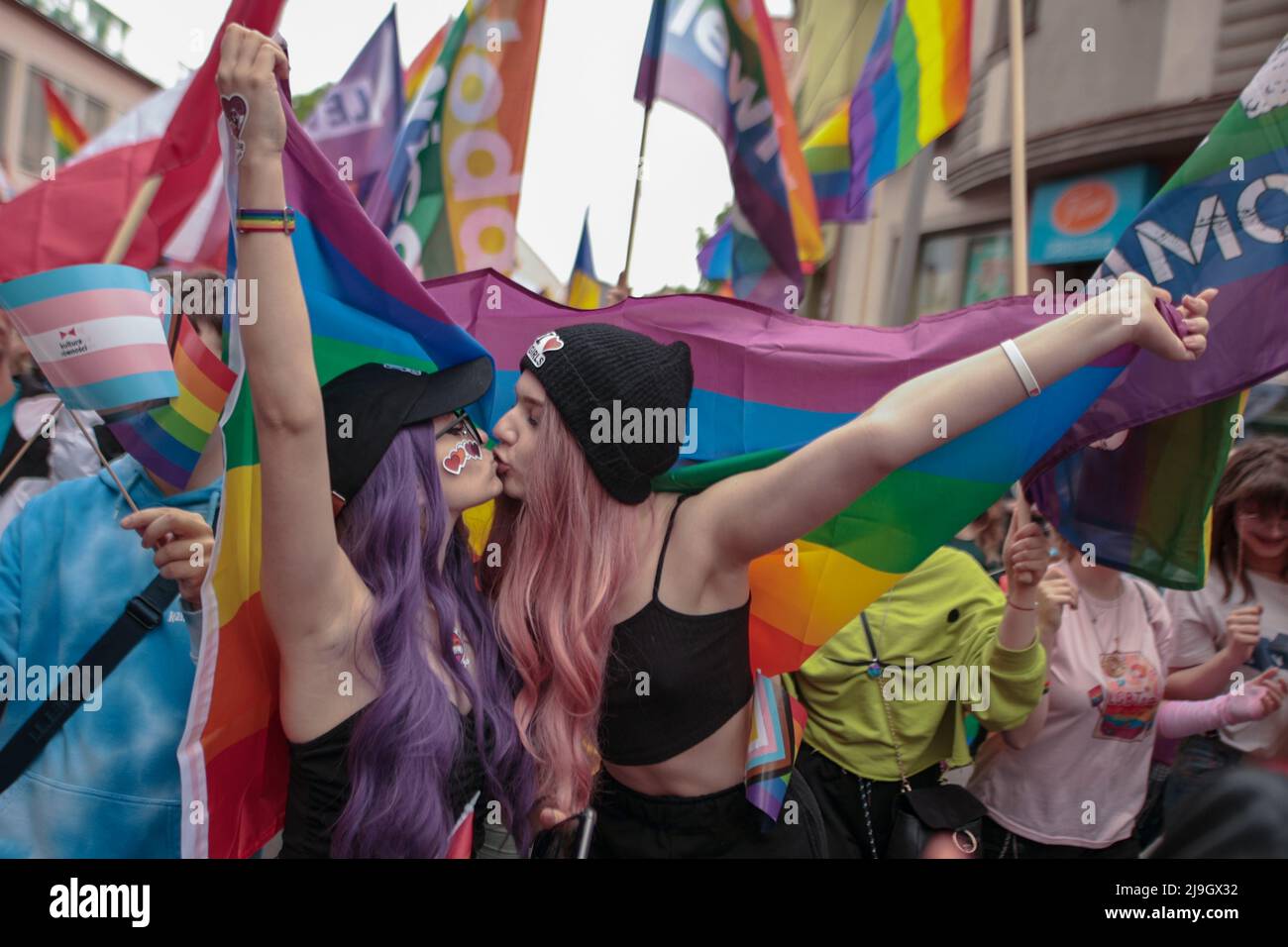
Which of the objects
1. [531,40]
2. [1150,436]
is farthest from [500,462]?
[531,40]

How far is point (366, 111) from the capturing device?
500 centimetres

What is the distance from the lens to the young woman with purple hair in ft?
4.86

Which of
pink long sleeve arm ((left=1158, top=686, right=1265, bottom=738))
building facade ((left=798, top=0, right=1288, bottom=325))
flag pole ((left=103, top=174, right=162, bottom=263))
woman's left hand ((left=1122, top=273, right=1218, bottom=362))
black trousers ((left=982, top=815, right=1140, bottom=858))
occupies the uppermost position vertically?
building facade ((left=798, top=0, right=1288, bottom=325))

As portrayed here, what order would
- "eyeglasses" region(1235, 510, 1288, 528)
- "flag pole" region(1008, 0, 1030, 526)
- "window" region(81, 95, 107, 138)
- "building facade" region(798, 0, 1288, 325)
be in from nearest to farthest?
"flag pole" region(1008, 0, 1030, 526)
"eyeglasses" region(1235, 510, 1288, 528)
"building facade" region(798, 0, 1288, 325)
"window" region(81, 95, 107, 138)

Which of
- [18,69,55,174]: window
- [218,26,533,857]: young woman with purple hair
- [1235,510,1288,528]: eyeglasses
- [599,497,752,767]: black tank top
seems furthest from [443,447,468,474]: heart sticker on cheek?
[18,69,55,174]: window

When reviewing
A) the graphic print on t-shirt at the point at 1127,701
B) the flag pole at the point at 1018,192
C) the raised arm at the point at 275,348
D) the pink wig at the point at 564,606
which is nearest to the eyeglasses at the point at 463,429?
the pink wig at the point at 564,606

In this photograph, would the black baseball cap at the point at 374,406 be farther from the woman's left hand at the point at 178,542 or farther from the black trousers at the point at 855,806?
Answer: the black trousers at the point at 855,806

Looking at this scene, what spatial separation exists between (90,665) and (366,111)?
387 centimetres

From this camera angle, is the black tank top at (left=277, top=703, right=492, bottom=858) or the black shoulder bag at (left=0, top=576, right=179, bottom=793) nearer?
the black tank top at (left=277, top=703, right=492, bottom=858)

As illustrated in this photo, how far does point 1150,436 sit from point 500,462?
1.66 metres

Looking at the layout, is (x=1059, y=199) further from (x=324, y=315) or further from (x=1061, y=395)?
(x=324, y=315)

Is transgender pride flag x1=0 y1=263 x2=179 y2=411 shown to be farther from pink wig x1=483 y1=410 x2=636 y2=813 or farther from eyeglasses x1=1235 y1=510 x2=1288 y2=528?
eyeglasses x1=1235 y1=510 x2=1288 y2=528

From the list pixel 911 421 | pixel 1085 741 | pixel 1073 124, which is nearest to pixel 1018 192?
pixel 911 421

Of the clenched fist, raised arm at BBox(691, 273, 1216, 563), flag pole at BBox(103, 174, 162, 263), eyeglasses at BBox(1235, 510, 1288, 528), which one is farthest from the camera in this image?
eyeglasses at BBox(1235, 510, 1288, 528)
